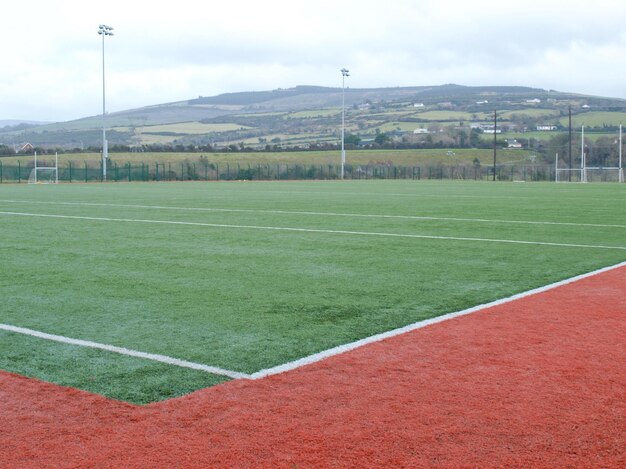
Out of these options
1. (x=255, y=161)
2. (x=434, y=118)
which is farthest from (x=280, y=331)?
(x=434, y=118)

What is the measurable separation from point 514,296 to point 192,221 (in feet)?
35.6

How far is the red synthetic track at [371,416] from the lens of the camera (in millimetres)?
3611

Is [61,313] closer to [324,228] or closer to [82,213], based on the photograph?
[324,228]

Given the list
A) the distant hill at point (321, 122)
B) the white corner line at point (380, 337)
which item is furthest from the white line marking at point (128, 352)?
the distant hill at point (321, 122)

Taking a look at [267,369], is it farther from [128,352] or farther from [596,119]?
[596,119]

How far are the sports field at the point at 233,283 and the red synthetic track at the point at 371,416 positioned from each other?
0.38 metres

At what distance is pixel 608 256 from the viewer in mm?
11219

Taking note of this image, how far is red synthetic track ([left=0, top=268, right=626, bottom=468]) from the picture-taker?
3.61m

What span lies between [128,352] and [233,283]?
3.13 meters

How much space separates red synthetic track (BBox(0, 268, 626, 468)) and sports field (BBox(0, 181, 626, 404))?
0.38m

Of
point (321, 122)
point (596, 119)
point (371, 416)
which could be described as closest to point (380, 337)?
point (371, 416)

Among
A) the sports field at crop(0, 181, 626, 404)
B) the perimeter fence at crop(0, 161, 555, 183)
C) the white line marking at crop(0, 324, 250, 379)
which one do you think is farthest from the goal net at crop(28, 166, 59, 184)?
the white line marking at crop(0, 324, 250, 379)

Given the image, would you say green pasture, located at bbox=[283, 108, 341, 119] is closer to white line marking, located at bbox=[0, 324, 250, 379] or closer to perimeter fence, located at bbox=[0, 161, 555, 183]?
perimeter fence, located at bbox=[0, 161, 555, 183]

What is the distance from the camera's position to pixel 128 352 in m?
5.49
